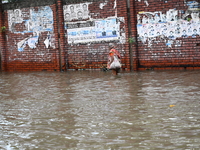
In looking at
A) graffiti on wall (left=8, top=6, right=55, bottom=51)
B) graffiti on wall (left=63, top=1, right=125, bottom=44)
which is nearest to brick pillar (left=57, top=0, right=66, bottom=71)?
graffiti on wall (left=63, top=1, right=125, bottom=44)

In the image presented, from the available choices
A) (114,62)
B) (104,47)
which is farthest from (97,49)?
(114,62)

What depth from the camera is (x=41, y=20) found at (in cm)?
1745

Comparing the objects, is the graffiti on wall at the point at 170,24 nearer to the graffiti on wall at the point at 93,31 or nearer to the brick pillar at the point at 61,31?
the graffiti on wall at the point at 93,31

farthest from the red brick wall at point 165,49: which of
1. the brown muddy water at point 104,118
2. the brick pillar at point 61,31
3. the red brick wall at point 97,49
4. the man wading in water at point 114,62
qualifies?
Answer: the brown muddy water at point 104,118

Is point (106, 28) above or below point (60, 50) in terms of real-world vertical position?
above

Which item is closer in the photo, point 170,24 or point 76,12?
point 170,24

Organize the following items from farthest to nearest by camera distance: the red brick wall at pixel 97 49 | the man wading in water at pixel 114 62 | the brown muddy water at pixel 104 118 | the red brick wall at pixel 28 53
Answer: the red brick wall at pixel 28 53, the red brick wall at pixel 97 49, the man wading in water at pixel 114 62, the brown muddy water at pixel 104 118

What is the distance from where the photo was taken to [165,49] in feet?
48.2

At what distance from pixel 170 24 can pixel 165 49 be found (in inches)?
38.4

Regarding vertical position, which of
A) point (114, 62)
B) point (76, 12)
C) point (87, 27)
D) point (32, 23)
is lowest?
point (114, 62)

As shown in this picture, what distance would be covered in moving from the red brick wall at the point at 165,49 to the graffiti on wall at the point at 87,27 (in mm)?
972

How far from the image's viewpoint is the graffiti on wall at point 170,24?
14.0 meters

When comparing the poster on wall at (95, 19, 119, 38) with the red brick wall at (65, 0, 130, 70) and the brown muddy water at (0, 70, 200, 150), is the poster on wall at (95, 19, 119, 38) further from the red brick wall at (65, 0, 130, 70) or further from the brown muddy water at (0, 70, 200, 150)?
the brown muddy water at (0, 70, 200, 150)

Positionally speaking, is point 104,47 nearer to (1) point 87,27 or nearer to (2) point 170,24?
(1) point 87,27
